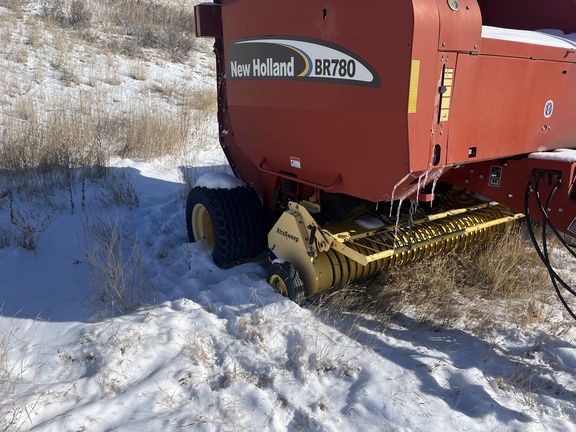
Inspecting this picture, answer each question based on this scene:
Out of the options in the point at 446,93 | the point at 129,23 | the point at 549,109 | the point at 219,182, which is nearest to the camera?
the point at 446,93

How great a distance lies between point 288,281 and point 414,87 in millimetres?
1571

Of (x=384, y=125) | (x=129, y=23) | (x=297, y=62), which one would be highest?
(x=129, y=23)

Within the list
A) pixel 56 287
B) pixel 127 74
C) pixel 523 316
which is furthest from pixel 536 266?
pixel 127 74

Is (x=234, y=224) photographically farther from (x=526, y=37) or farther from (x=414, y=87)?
(x=526, y=37)

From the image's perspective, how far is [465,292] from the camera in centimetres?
380

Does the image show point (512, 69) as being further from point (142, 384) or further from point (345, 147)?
point (142, 384)

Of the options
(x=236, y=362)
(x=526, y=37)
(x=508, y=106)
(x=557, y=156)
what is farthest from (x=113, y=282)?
(x=526, y=37)

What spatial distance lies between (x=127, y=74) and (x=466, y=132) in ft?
30.3

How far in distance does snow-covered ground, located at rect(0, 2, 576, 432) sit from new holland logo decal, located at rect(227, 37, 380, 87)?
4.83 feet

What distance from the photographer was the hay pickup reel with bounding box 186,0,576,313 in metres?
2.45

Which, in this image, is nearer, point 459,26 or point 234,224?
point 459,26

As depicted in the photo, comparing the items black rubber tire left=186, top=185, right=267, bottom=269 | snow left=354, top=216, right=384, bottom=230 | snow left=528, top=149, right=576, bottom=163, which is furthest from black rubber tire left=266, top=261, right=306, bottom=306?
snow left=528, top=149, right=576, bottom=163

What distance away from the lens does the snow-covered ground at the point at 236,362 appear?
239cm

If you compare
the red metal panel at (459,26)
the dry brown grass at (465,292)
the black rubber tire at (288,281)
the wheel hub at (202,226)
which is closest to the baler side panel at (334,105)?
the red metal panel at (459,26)
